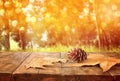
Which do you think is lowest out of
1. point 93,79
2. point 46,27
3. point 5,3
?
point 93,79

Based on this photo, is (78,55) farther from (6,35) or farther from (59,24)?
(6,35)

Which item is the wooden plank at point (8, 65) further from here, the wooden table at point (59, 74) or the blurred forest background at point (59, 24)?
the blurred forest background at point (59, 24)

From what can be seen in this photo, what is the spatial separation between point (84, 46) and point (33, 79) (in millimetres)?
1373

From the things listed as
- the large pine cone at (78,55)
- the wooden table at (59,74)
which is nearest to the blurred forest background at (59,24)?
the large pine cone at (78,55)

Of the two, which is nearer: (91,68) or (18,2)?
(91,68)

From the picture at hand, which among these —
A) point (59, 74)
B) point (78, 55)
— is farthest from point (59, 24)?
point (59, 74)

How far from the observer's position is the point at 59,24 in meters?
2.23

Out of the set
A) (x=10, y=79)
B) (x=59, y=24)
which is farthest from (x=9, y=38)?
(x=10, y=79)

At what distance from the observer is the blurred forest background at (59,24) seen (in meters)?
2.22

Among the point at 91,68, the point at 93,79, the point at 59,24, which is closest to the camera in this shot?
the point at 93,79

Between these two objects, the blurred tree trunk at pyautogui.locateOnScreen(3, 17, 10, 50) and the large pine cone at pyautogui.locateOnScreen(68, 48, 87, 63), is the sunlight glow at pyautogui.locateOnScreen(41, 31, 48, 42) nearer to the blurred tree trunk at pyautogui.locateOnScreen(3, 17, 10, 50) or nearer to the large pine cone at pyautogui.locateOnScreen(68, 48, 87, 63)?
the blurred tree trunk at pyautogui.locateOnScreen(3, 17, 10, 50)

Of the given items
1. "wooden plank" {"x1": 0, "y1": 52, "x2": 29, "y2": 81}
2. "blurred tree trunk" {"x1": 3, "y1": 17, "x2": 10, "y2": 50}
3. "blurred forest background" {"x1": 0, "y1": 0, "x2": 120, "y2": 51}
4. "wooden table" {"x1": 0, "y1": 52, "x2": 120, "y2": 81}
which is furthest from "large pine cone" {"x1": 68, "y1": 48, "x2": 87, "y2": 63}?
"blurred tree trunk" {"x1": 3, "y1": 17, "x2": 10, "y2": 50}

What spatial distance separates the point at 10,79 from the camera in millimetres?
969

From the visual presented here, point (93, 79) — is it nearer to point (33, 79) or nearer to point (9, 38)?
point (33, 79)
